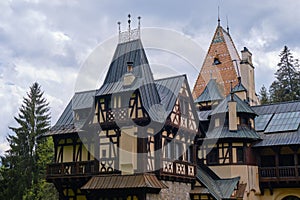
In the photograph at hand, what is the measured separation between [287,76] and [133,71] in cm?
2771

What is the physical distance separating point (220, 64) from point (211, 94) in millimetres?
6420

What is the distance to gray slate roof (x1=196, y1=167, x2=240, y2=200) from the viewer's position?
24.5 m

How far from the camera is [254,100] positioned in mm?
39344

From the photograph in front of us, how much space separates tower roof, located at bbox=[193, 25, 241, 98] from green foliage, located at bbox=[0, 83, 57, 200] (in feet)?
46.1

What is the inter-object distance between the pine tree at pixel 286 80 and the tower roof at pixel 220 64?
718 cm

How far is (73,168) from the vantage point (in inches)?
941

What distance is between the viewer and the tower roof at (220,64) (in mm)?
39781

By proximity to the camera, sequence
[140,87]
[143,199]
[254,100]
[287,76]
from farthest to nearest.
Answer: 1. [287,76]
2. [254,100]
3. [140,87]
4. [143,199]

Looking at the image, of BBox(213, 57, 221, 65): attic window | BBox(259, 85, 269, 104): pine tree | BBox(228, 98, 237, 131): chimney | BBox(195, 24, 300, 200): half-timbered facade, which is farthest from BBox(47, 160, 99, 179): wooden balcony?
BBox(259, 85, 269, 104): pine tree

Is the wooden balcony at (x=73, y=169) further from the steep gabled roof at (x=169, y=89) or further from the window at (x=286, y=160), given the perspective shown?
the window at (x=286, y=160)

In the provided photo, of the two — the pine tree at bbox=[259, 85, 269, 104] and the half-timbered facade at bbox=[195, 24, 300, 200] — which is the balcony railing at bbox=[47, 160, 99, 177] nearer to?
the half-timbered facade at bbox=[195, 24, 300, 200]

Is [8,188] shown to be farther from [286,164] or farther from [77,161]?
[286,164]

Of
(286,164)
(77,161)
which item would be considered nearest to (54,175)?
(77,161)

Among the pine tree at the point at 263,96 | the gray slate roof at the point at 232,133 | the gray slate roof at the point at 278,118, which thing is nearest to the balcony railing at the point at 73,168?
the gray slate roof at the point at 232,133
